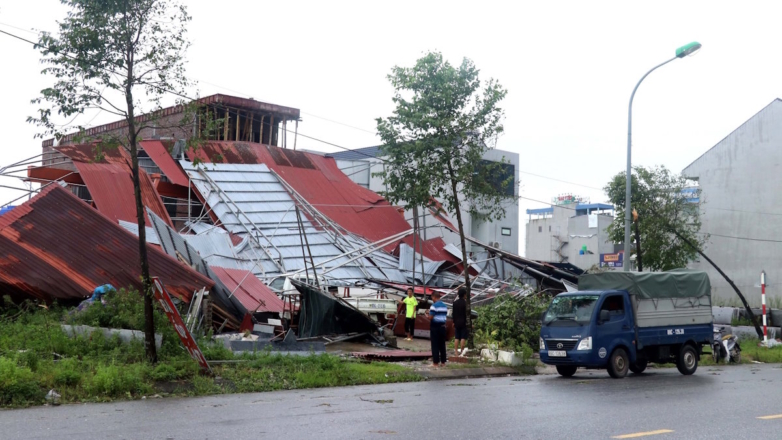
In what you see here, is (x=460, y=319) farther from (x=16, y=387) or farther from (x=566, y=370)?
(x=16, y=387)

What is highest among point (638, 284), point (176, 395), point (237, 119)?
point (237, 119)

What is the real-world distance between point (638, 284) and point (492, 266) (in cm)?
1646

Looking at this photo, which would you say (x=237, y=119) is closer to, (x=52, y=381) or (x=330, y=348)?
(x=330, y=348)

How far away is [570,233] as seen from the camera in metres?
63.9

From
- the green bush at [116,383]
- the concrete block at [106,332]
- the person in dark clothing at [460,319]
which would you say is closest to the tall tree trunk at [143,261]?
the concrete block at [106,332]

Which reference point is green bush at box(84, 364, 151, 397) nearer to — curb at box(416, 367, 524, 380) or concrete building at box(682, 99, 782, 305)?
curb at box(416, 367, 524, 380)

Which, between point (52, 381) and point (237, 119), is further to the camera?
point (237, 119)

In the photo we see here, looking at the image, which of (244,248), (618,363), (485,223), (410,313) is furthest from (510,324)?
(485,223)

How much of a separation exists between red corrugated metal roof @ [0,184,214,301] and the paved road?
757 centimetres

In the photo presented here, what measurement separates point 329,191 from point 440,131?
53.9 feet

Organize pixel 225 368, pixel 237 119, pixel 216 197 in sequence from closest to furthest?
pixel 225 368 → pixel 216 197 → pixel 237 119

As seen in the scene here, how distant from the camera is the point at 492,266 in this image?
33781mm

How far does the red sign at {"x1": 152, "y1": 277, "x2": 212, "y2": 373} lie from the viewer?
1348cm

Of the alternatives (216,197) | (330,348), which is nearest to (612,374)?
(330,348)
